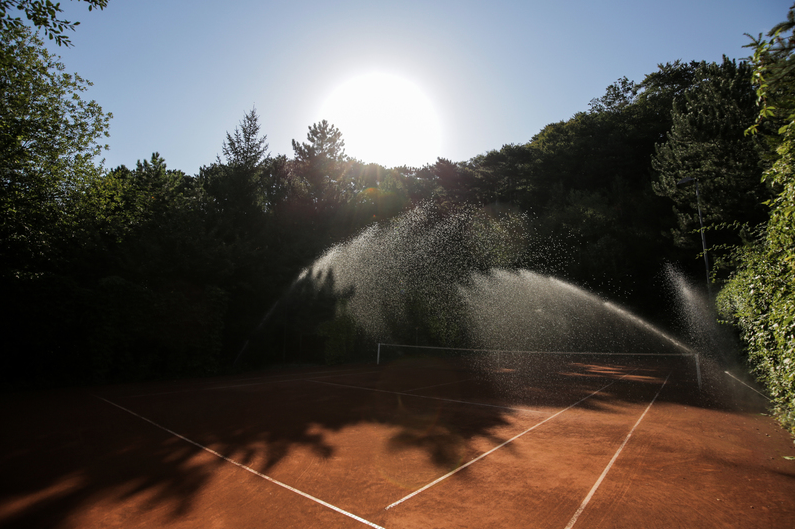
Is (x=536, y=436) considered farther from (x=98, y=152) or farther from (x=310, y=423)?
(x=98, y=152)

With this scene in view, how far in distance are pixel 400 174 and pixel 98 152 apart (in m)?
43.5

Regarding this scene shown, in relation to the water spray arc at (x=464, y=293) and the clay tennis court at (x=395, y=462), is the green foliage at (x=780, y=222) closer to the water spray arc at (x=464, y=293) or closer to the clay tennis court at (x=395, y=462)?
the clay tennis court at (x=395, y=462)

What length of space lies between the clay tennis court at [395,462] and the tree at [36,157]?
574cm

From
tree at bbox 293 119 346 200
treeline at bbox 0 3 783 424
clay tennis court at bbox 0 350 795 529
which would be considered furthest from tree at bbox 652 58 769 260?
tree at bbox 293 119 346 200

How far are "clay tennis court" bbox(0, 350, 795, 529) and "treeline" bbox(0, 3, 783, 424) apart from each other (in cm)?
367

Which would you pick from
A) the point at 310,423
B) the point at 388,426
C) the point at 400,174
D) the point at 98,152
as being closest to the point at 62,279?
the point at 98,152

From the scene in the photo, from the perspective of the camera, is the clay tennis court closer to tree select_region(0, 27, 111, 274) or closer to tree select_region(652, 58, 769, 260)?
tree select_region(0, 27, 111, 274)

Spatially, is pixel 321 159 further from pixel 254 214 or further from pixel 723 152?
pixel 723 152

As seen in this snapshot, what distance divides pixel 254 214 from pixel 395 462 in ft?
75.5

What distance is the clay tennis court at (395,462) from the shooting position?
4.41 metres

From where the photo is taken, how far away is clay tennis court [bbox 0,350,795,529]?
4.41m

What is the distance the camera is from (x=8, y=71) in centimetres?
1341

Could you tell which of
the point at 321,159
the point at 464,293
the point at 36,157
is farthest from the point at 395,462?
the point at 321,159

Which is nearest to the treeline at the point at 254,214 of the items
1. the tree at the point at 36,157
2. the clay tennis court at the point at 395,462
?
the tree at the point at 36,157
